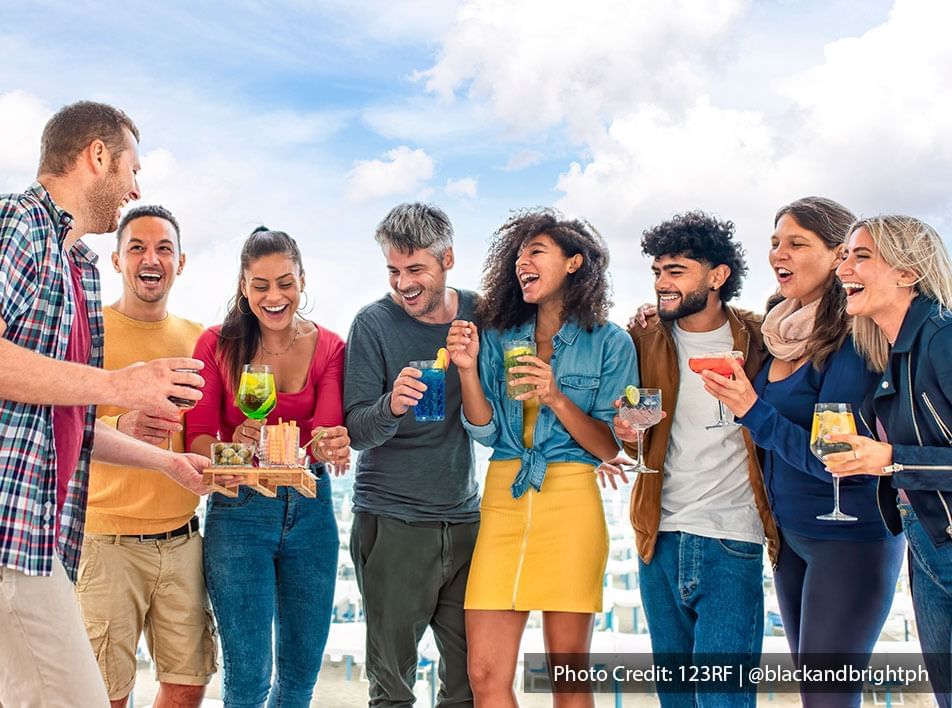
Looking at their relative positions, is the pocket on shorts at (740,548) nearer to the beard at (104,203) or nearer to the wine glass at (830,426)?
the wine glass at (830,426)

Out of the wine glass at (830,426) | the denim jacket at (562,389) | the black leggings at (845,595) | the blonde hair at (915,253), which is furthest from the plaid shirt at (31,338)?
the blonde hair at (915,253)

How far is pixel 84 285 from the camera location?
2658 millimetres

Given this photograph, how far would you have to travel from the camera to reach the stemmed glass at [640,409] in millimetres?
3049

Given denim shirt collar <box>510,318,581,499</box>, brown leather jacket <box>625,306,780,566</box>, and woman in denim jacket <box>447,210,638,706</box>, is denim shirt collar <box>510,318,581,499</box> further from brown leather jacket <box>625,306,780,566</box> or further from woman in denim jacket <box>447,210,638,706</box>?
brown leather jacket <box>625,306,780,566</box>

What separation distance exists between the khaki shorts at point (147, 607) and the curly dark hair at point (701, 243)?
6.44ft

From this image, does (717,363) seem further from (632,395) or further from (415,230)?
(415,230)

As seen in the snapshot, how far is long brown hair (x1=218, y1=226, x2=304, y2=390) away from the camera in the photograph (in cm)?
337

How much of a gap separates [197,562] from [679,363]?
1828 mm

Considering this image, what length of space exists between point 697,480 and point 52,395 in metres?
1.99

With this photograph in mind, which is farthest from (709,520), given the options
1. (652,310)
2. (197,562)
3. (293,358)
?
(197,562)

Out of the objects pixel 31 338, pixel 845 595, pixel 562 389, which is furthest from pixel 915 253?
pixel 31 338

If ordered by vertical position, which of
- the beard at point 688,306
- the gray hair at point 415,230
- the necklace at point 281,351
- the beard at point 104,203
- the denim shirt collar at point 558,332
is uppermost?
the gray hair at point 415,230

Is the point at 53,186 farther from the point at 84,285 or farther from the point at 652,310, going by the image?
the point at 652,310

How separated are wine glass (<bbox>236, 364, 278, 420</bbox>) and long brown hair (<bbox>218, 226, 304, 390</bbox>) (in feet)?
0.84
